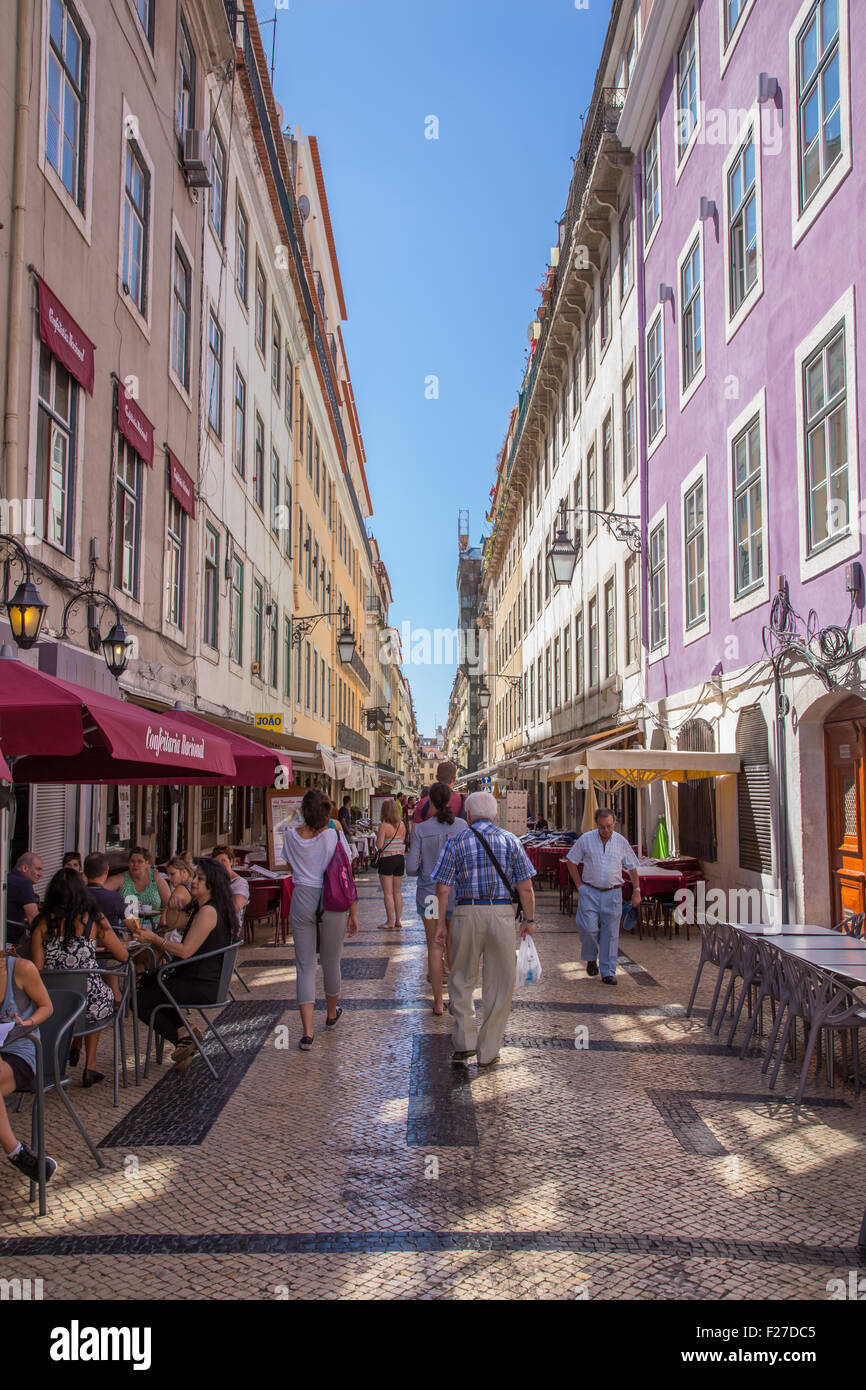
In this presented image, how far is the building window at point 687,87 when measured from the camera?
51.6ft

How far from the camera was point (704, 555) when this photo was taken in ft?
49.5

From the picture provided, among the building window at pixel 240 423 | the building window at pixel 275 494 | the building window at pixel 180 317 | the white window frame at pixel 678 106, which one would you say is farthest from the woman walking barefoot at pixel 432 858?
the building window at pixel 275 494

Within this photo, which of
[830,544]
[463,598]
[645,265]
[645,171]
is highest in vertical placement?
[463,598]

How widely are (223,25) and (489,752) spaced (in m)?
47.7

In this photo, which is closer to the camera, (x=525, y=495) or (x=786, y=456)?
(x=786, y=456)

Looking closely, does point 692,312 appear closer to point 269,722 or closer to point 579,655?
point 269,722

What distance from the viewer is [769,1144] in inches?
210

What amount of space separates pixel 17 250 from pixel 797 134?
26.6 feet

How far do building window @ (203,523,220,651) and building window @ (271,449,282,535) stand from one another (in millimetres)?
6440

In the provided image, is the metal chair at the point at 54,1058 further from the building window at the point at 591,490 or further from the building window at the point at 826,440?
the building window at the point at 591,490

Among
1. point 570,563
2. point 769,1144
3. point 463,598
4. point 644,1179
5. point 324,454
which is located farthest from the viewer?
point 463,598

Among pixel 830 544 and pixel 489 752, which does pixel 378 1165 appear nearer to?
pixel 830 544

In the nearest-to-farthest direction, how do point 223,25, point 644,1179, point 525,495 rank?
point 644,1179 < point 223,25 < point 525,495

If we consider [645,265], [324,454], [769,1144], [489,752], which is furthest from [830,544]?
[489,752]
